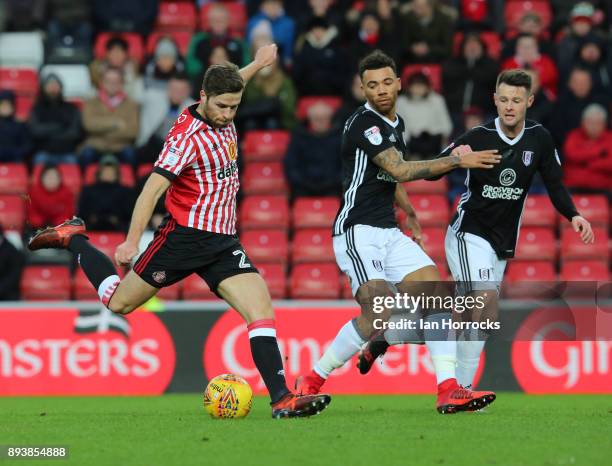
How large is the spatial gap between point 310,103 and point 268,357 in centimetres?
784

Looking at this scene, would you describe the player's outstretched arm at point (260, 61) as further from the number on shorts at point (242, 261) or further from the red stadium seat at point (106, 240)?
the red stadium seat at point (106, 240)

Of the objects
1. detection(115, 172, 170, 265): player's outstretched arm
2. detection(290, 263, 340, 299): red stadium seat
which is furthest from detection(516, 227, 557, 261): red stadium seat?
detection(115, 172, 170, 265): player's outstretched arm

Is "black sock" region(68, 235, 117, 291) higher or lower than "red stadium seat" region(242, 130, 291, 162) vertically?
lower

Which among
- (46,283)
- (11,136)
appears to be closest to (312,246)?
(46,283)

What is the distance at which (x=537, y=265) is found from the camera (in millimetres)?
13961

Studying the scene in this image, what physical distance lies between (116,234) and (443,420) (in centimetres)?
684

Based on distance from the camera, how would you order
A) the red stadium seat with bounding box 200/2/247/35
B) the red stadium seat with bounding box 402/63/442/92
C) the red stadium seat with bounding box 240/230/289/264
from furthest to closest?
1. the red stadium seat with bounding box 200/2/247/35
2. the red stadium seat with bounding box 402/63/442/92
3. the red stadium seat with bounding box 240/230/289/264

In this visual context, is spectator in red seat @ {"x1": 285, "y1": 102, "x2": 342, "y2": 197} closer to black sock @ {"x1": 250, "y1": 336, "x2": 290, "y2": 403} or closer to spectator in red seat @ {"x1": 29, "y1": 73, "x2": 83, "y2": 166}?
spectator in red seat @ {"x1": 29, "y1": 73, "x2": 83, "y2": 166}

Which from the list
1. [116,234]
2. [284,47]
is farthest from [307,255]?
[284,47]

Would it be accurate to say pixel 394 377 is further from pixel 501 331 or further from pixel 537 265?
pixel 537 265

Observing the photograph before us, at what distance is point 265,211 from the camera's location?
14.7 m

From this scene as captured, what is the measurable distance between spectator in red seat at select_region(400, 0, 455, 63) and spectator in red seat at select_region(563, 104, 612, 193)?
2.30 meters

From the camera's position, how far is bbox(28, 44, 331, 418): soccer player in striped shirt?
827cm

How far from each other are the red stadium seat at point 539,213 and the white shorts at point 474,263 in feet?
18.0
